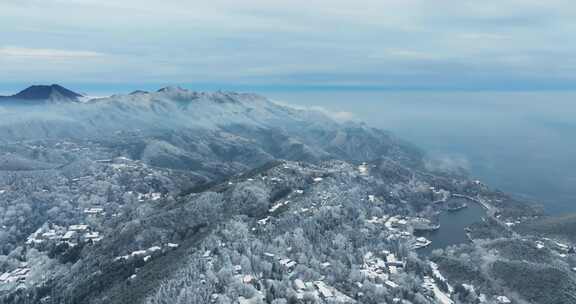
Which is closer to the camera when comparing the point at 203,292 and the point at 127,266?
the point at 203,292

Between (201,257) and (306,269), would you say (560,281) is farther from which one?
(201,257)

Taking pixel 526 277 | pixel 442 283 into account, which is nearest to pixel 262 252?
pixel 442 283

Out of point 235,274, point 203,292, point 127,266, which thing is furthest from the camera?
point 127,266

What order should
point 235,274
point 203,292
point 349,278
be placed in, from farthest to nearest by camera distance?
1. point 349,278
2. point 235,274
3. point 203,292

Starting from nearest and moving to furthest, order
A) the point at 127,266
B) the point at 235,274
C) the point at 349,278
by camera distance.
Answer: the point at 235,274 < the point at 349,278 < the point at 127,266

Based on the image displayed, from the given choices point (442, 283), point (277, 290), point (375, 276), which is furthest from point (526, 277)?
point (277, 290)

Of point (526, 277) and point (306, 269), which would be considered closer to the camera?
point (306, 269)

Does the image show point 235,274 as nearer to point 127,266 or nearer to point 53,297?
point 127,266

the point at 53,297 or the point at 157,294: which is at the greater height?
the point at 157,294

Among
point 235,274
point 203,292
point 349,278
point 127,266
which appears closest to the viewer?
point 203,292
